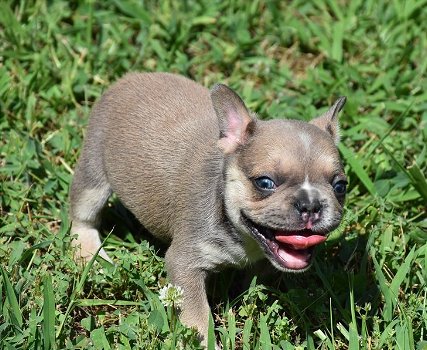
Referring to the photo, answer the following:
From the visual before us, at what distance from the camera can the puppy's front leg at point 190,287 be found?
6.07m

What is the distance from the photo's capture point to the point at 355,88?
902 cm

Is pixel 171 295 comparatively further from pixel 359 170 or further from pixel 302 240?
pixel 359 170

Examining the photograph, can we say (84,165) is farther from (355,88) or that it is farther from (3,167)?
(355,88)

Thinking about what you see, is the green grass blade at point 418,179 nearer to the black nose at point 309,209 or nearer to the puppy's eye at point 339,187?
the puppy's eye at point 339,187

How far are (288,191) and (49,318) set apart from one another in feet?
5.62

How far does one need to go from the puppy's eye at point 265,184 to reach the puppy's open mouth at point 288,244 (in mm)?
253

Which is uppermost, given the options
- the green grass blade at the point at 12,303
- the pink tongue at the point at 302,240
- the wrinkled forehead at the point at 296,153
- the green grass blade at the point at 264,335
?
the wrinkled forehead at the point at 296,153

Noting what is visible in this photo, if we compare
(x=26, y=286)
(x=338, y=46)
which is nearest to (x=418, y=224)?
(x=338, y=46)

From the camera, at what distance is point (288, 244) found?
18.2 ft

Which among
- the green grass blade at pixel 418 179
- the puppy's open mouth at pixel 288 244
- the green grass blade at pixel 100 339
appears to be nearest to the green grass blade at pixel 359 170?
the green grass blade at pixel 418 179

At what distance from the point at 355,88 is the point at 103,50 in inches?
102

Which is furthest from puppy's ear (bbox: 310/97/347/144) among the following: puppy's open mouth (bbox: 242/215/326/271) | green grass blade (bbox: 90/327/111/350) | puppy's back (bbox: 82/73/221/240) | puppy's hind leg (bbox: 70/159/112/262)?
green grass blade (bbox: 90/327/111/350)

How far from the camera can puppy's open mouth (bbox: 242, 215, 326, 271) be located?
5457mm

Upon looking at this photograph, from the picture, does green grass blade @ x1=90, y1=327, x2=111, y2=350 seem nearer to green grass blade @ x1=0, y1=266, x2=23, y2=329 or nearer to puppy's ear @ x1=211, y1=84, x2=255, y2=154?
green grass blade @ x1=0, y1=266, x2=23, y2=329
